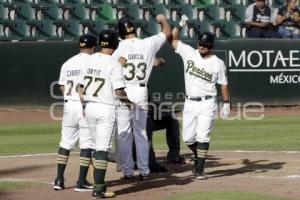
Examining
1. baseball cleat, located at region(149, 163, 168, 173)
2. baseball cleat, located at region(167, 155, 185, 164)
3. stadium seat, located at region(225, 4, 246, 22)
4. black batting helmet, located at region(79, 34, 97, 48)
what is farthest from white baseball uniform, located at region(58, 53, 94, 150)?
stadium seat, located at region(225, 4, 246, 22)

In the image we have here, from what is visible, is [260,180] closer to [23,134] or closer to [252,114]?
[23,134]

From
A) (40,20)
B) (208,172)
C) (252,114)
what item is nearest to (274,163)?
(208,172)

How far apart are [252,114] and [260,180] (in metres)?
9.87

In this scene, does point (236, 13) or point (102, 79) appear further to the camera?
point (236, 13)

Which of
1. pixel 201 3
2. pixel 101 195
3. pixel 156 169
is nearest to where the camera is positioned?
pixel 101 195

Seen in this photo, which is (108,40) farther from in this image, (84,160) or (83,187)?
(83,187)

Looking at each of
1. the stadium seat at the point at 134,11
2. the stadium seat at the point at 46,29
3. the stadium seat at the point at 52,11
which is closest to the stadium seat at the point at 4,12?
the stadium seat at the point at 46,29

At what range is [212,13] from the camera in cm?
2469

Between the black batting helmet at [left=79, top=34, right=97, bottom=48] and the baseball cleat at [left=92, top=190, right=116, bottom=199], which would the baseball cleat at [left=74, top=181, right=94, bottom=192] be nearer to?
the baseball cleat at [left=92, top=190, right=116, bottom=199]

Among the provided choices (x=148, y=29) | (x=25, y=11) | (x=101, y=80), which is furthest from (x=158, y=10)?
(x=101, y=80)

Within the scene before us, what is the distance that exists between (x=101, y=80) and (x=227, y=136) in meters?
7.35

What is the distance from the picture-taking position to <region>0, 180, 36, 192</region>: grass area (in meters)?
9.69

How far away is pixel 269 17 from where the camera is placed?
2120 cm

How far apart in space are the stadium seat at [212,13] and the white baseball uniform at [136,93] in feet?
47.5
